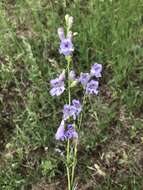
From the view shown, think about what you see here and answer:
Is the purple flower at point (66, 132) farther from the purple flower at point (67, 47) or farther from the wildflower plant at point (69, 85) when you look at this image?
the purple flower at point (67, 47)

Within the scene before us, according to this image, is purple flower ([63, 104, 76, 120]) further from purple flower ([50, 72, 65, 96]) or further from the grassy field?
the grassy field

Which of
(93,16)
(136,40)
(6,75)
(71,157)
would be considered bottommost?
(71,157)

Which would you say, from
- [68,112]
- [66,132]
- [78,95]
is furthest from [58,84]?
[78,95]

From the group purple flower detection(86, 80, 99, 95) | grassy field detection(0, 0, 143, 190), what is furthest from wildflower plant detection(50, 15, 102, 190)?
grassy field detection(0, 0, 143, 190)

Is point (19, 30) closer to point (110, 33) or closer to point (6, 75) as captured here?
point (6, 75)

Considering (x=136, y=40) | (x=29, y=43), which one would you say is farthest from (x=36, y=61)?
(x=136, y=40)

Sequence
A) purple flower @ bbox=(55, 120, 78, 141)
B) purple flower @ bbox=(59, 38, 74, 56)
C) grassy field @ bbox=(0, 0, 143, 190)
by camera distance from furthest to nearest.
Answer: grassy field @ bbox=(0, 0, 143, 190)
purple flower @ bbox=(55, 120, 78, 141)
purple flower @ bbox=(59, 38, 74, 56)

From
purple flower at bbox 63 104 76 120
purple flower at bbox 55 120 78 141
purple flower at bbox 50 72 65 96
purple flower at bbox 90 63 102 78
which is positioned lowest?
purple flower at bbox 55 120 78 141

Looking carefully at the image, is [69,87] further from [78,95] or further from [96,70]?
[78,95]
